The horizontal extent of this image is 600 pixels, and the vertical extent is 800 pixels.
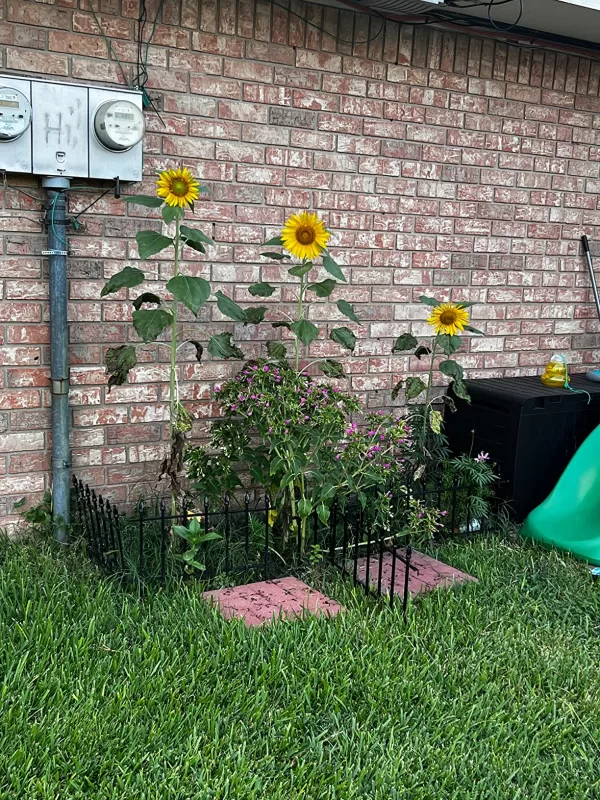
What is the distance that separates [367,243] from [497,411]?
1087mm

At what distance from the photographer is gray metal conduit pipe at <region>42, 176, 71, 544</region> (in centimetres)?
343

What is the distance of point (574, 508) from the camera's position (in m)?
4.04

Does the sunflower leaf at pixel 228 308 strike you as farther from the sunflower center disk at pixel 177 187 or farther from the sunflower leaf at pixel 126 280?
the sunflower center disk at pixel 177 187

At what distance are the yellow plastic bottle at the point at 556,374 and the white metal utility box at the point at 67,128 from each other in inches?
99.4

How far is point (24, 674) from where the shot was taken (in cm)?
249

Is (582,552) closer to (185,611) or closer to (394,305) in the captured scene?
(394,305)

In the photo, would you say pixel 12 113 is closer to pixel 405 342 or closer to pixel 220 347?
pixel 220 347

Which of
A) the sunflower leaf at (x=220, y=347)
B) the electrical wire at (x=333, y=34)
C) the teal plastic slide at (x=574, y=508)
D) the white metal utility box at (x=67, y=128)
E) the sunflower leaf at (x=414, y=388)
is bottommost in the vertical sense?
the teal plastic slide at (x=574, y=508)

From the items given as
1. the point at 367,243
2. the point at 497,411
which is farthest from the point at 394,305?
the point at 497,411

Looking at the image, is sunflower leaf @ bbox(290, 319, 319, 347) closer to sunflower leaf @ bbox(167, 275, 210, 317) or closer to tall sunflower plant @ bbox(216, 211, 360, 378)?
tall sunflower plant @ bbox(216, 211, 360, 378)

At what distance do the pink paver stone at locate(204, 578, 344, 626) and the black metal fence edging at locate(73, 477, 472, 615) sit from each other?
0.11m

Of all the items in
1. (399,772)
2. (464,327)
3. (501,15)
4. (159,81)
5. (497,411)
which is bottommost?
(399,772)

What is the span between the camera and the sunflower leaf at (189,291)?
10.3ft

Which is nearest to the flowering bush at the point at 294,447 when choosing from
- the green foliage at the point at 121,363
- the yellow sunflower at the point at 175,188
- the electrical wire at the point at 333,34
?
the green foliage at the point at 121,363
